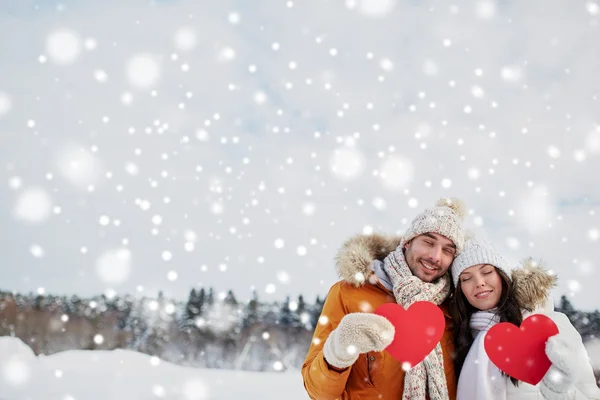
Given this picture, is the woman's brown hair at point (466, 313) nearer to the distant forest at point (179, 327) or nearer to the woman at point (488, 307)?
the woman at point (488, 307)

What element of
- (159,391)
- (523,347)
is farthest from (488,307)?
(159,391)

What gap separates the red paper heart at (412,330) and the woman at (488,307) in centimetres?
33

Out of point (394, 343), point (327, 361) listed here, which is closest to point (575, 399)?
point (394, 343)

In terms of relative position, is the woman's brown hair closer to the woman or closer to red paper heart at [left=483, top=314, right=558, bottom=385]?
the woman

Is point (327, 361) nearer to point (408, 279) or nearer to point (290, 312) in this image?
point (408, 279)

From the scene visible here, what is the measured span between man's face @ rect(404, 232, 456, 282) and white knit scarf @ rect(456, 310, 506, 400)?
0.33 metres

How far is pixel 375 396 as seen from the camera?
2129mm

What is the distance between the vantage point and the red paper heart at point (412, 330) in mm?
1982

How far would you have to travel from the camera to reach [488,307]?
2.32 metres

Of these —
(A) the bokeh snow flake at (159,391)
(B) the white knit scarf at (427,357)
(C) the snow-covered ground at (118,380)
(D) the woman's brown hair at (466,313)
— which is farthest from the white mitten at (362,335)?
(A) the bokeh snow flake at (159,391)

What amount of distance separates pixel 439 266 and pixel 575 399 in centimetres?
86

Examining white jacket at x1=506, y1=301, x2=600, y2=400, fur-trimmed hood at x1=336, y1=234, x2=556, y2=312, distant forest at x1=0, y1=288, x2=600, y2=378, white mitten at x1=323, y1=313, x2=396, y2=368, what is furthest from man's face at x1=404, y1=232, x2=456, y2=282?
distant forest at x1=0, y1=288, x2=600, y2=378

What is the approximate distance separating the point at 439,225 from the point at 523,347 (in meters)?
0.76

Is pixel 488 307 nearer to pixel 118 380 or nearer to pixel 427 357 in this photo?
pixel 427 357
